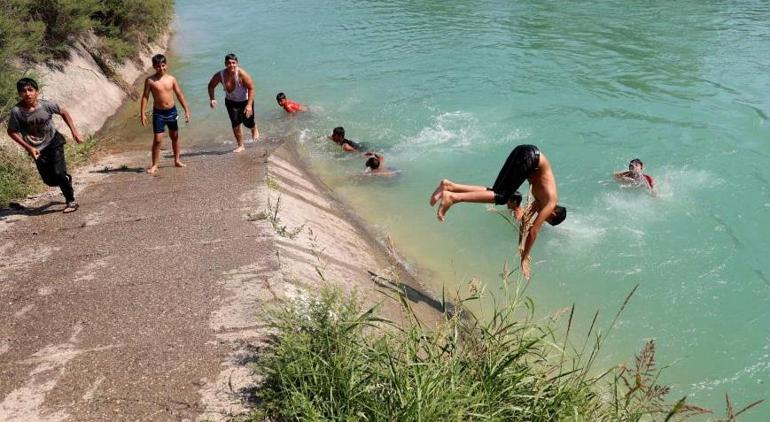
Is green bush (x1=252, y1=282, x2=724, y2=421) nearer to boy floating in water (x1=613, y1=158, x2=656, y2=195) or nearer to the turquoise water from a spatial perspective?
the turquoise water

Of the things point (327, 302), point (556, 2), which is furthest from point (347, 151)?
point (556, 2)

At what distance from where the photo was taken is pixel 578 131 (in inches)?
484

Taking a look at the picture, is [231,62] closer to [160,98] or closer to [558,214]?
[160,98]

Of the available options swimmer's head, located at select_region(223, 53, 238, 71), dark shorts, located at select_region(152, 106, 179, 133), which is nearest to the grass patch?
dark shorts, located at select_region(152, 106, 179, 133)

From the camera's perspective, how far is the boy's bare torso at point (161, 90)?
26.1 ft

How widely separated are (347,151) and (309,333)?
319 inches

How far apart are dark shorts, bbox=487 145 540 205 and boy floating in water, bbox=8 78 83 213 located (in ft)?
16.5

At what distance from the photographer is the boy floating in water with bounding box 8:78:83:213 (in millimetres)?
6484

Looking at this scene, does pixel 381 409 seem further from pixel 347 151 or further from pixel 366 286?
pixel 347 151

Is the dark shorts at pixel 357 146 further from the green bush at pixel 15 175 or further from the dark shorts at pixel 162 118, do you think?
the green bush at pixel 15 175

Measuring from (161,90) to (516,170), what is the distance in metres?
5.39

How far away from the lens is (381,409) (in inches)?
132

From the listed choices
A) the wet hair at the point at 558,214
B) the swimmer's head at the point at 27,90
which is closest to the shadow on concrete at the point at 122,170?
the swimmer's head at the point at 27,90

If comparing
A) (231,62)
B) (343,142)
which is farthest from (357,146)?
(231,62)
